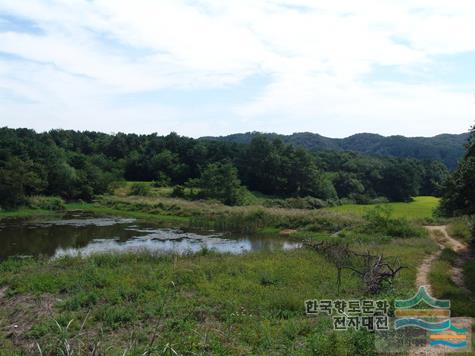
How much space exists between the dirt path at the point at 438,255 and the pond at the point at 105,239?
9030 millimetres

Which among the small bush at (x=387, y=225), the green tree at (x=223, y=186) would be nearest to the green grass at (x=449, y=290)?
the small bush at (x=387, y=225)

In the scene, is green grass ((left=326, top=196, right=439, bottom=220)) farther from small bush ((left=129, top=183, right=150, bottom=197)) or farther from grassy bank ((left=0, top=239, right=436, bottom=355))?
small bush ((left=129, top=183, right=150, bottom=197))

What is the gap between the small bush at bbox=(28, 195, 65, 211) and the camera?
4719cm

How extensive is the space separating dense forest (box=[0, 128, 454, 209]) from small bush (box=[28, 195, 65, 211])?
324 cm

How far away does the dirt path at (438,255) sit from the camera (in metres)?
15.4

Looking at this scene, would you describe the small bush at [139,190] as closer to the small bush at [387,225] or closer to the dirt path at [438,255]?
the small bush at [387,225]

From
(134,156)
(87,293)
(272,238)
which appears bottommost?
(272,238)

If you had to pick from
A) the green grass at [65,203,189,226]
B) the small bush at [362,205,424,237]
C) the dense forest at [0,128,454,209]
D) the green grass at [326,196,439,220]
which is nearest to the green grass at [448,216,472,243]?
the small bush at [362,205,424,237]

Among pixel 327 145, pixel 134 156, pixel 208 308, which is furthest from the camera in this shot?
pixel 327 145

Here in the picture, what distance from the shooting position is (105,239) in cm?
3167

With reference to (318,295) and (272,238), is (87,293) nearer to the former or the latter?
(318,295)

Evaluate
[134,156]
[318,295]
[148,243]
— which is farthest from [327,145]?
[318,295]

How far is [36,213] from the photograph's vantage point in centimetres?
4444

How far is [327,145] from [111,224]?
169538 mm
